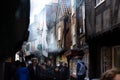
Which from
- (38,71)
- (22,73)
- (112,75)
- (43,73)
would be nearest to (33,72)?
(38,71)

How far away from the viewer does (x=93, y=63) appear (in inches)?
960

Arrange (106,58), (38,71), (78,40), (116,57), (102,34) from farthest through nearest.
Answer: (78,40) < (106,58) < (102,34) < (116,57) < (38,71)

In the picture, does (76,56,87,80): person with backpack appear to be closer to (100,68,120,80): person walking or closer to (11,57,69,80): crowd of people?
(11,57,69,80): crowd of people

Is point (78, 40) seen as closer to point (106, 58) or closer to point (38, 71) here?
point (106, 58)

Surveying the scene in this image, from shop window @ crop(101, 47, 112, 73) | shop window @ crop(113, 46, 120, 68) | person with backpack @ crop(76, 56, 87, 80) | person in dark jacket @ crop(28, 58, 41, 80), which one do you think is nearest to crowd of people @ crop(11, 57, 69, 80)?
person in dark jacket @ crop(28, 58, 41, 80)

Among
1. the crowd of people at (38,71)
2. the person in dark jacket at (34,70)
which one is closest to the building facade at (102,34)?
the crowd of people at (38,71)

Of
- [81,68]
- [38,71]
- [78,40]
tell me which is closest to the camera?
[38,71]

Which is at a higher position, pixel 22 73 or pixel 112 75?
pixel 112 75

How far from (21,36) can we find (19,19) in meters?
0.13

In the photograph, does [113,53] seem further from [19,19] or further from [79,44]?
[19,19]

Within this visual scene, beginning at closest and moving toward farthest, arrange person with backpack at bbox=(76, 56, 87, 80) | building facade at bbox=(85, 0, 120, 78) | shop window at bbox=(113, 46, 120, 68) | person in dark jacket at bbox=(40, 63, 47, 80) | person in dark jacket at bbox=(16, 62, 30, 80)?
person in dark jacket at bbox=(16, 62, 30, 80), person in dark jacket at bbox=(40, 63, 47, 80), person with backpack at bbox=(76, 56, 87, 80), building facade at bbox=(85, 0, 120, 78), shop window at bbox=(113, 46, 120, 68)

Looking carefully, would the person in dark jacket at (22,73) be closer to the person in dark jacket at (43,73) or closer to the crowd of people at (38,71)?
the crowd of people at (38,71)

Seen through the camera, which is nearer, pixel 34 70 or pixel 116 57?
pixel 34 70

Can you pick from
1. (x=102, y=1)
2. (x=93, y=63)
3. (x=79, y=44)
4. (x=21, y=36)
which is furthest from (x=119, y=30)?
(x=21, y=36)
